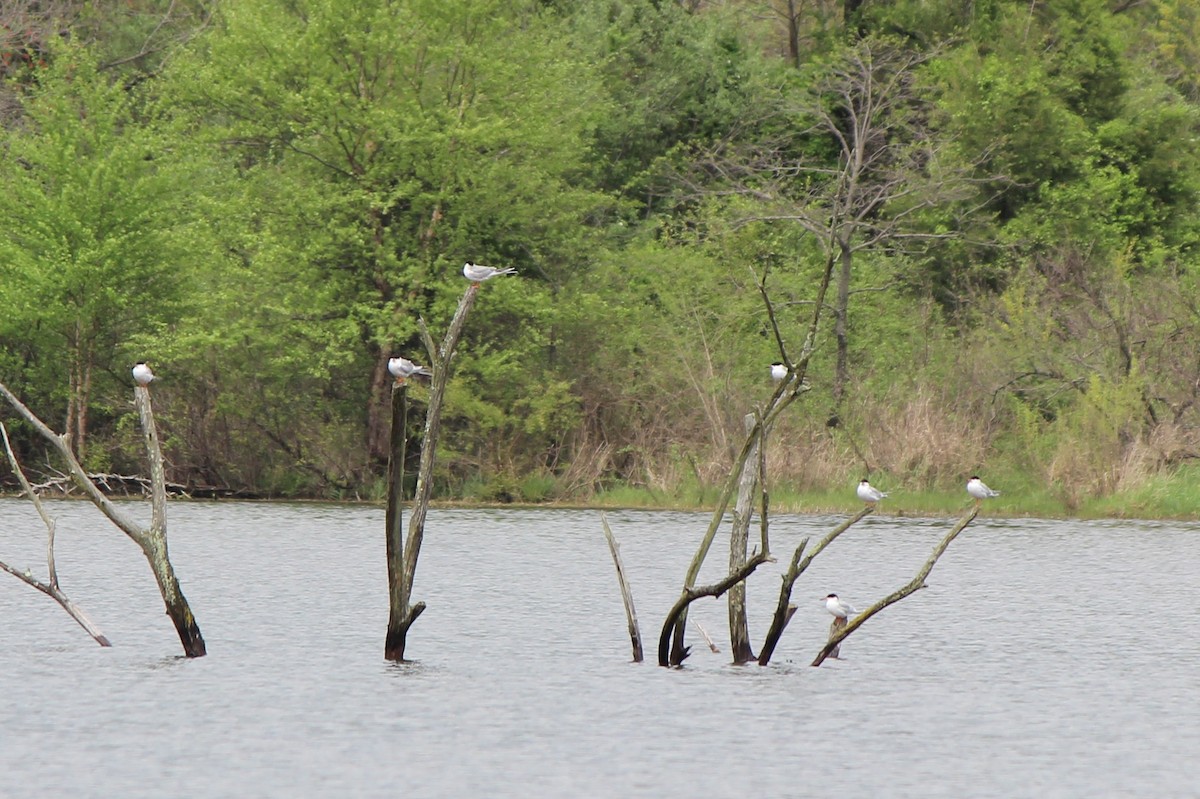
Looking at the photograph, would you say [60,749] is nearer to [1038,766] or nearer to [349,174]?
[1038,766]

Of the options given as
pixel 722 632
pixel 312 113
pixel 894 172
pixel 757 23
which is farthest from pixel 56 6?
pixel 722 632

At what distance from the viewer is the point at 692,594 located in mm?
17422

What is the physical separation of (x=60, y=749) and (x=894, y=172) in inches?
1193

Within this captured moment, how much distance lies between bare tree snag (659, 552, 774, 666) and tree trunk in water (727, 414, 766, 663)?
0.29m

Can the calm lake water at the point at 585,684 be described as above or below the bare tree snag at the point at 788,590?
below

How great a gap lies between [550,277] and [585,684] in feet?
86.0

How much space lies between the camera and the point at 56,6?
5297 centimetres

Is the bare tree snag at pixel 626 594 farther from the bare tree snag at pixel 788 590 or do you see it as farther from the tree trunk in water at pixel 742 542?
the bare tree snag at pixel 788 590

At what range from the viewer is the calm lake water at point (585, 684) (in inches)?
566

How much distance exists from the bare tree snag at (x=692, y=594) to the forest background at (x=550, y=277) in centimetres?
2000

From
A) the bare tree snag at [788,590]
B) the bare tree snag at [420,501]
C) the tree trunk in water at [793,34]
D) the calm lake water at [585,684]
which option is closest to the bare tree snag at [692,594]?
the calm lake water at [585,684]

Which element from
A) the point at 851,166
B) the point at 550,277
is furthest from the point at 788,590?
the point at 851,166

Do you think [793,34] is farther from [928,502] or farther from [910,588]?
[910,588]

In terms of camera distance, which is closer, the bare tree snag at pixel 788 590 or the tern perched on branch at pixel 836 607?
the bare tree snag at pixel 788 590
